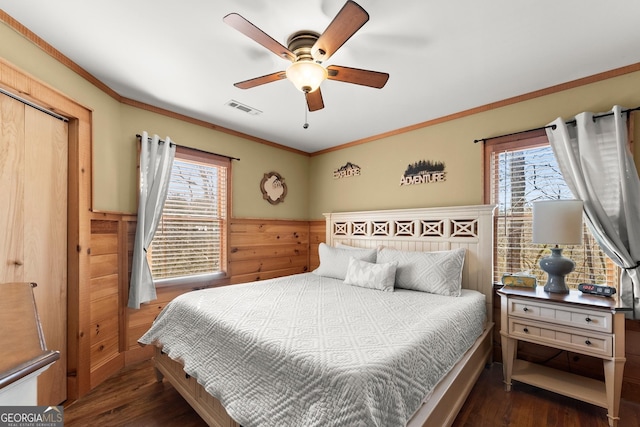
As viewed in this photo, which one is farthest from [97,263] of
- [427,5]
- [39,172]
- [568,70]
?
[568,70]

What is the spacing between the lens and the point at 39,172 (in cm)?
192

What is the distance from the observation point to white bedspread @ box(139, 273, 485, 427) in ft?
3.83

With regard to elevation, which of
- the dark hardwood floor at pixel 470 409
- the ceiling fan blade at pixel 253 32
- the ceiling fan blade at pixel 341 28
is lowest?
the dark hardwood floor at pixel 470 409

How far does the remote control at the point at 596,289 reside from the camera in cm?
202

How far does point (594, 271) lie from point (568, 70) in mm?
1587

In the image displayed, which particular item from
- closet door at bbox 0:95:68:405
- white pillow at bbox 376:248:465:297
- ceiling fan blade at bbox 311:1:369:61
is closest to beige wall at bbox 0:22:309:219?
closet door at bbox 0:95:68:405

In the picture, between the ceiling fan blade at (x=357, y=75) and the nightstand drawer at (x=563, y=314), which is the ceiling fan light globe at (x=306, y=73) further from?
the nightstand drawer at (x=563, y=314)

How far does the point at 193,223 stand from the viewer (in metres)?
3.13

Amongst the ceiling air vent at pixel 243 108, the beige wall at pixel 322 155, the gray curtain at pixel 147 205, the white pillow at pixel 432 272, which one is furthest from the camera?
the ceiling air vent at pixel 243 108

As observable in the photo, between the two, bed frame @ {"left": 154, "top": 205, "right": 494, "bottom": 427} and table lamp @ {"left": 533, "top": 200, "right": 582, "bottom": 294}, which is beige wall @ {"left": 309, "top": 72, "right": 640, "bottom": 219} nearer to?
bed frame @ {"left": 154, "top": 205, "right": 494, "bottom": 427}

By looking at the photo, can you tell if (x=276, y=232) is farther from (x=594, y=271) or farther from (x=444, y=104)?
(x=594, y=271)

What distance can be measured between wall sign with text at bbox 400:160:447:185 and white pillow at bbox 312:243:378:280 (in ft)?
3.07

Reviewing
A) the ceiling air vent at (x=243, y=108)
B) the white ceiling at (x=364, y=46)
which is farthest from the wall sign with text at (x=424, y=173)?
the ceiling air vent at (x=243, y=108)

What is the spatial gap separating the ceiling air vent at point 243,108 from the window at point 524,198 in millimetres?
2331
